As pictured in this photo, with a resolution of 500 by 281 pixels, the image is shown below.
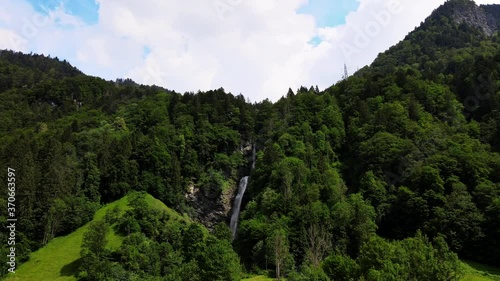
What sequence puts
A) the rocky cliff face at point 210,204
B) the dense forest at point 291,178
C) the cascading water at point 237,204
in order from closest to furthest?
1. the dense forest at point 291,178
2. the cascading water at point 237,204
3. the rocky cliff face at point 210,204

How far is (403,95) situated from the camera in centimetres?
10700

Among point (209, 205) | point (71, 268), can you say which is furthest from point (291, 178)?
point (71, 268)

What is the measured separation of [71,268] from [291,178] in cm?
4317

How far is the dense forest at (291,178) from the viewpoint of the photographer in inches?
2413

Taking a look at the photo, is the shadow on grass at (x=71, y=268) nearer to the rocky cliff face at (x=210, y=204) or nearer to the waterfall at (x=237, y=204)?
the rocky cliff face at (x=210, y=204)

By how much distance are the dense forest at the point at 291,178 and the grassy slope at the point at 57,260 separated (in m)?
2.15

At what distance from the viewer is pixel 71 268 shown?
63.1 meters

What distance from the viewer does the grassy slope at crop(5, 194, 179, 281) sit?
61844 millimetres

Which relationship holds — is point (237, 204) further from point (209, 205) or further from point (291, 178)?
point (291, 178)

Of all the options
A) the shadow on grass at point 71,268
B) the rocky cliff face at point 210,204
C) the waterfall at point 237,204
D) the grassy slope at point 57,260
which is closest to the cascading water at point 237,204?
the waterfall at point 237,204

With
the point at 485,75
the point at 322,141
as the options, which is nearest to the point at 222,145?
the point at 322,141

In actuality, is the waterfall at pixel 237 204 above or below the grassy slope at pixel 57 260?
above

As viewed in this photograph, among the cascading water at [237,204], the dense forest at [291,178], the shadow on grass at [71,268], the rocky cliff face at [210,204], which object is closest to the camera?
the dense forest at [291,178]

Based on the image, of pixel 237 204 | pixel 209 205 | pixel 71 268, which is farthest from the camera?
pixel 209 205
